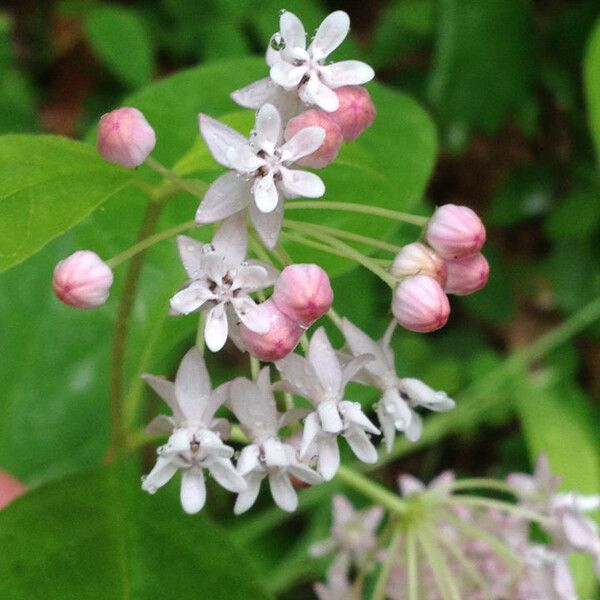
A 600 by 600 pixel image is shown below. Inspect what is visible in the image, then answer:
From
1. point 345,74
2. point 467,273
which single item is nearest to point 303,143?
point 345,74

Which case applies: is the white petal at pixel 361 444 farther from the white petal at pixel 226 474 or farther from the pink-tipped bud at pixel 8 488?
the pink-tipped bud at pixel 8 488

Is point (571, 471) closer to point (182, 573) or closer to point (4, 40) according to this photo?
point (182, 573)

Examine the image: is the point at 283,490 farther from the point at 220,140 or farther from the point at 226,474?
the point at 220,140

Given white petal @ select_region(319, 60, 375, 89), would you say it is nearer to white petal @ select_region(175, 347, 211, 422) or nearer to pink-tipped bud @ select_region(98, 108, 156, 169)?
pink-tipped bud @ select_region(98, 108, 156, 169)

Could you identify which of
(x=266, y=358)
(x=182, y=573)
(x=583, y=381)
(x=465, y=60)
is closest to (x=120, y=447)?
(x=182, y=573)

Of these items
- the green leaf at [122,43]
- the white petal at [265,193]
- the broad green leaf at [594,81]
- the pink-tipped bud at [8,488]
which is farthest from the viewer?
the green leaf at [122,43]

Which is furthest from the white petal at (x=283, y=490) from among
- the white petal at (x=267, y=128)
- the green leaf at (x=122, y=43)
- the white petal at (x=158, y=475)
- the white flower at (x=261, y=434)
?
the green leaf at (x=122, y=43)
